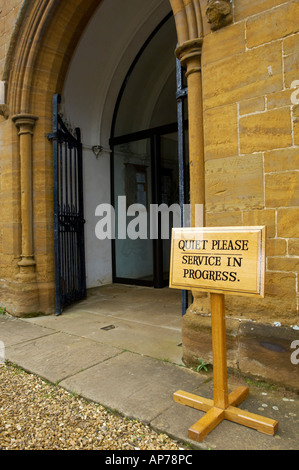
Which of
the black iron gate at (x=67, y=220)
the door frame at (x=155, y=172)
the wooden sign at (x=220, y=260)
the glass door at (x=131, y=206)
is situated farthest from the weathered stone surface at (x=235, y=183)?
the glass door at (x=131, y=206)

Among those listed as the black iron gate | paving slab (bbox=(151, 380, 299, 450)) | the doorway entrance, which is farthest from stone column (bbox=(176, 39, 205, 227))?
the doorway entrance

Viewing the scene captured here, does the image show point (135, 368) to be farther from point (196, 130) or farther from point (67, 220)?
point (67, 220)

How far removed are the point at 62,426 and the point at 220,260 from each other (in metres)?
1.35

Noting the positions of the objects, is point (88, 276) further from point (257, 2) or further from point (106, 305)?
point (257, 2)

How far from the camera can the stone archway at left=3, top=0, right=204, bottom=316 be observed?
4516mm

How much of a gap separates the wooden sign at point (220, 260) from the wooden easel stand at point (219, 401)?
0.47 ft

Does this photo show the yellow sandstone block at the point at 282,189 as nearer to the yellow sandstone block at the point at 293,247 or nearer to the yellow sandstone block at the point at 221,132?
the yellow sandstone block at the point at 293,247

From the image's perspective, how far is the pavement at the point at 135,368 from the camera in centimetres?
192

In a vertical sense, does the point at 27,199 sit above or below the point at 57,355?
above

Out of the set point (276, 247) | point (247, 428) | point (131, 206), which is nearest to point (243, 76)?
point (276, 247)

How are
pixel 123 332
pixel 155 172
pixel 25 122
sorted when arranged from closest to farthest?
pixel 123 332
pixel 25 122
pixel 155 172

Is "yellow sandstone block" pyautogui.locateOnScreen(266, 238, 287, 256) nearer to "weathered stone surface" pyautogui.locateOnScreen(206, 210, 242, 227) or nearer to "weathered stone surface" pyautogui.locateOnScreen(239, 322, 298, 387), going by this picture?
"weathered stone surface" pyautogui.locateOnScreen(206, 210, 242, 227)

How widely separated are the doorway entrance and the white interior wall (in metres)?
0.21

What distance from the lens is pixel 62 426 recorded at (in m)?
2.04
